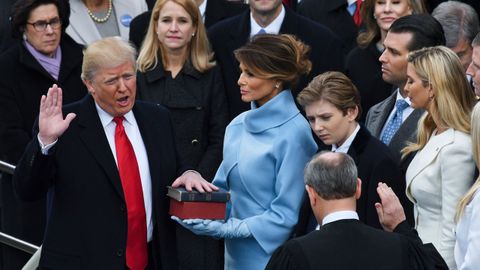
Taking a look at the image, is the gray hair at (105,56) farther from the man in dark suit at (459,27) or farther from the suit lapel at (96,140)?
the man in dark suit at (459,27)

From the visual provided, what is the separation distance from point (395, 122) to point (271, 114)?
115 cm

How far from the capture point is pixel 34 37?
8953 millimetres

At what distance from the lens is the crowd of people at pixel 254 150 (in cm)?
629

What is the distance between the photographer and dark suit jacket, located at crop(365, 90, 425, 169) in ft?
25.6

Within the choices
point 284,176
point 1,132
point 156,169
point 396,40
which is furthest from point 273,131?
point 1,132

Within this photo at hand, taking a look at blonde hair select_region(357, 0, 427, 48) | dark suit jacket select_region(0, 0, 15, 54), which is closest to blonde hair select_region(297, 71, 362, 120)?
blonde hair select_region(357, 0, 427, 48)

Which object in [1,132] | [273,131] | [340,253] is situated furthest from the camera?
[1,132]

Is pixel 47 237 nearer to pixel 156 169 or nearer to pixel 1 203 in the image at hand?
pixel 156 169

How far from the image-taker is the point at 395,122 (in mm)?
8141

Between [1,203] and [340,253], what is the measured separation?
4.09 m

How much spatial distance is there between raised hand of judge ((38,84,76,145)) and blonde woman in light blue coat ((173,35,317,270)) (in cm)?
103

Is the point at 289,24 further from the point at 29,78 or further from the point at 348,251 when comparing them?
the point at 348,251

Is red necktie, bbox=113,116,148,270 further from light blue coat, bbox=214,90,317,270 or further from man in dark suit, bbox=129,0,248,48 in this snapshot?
man in dark suit, bbox=129,0,248,48

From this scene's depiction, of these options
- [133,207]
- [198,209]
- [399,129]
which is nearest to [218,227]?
[198,209]
